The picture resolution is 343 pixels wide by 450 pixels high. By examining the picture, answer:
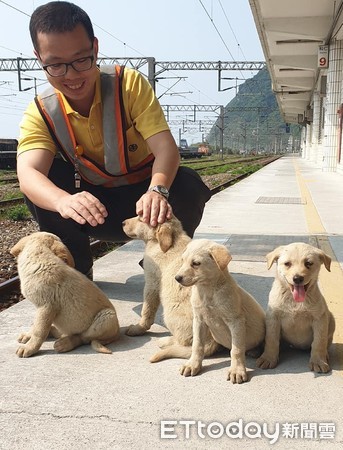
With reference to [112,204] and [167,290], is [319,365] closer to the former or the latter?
[167,290]

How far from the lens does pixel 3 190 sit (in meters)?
14.3

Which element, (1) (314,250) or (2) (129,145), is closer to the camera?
(1) (314,250)

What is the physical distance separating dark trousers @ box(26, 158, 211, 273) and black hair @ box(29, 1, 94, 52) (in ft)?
3.65

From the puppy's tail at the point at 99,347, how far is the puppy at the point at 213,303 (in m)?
0.50

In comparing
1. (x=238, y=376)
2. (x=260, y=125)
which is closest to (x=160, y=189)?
(x=238, y=376)

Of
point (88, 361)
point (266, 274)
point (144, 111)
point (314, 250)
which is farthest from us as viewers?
point (266, 274)

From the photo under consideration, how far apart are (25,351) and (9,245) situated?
413cm

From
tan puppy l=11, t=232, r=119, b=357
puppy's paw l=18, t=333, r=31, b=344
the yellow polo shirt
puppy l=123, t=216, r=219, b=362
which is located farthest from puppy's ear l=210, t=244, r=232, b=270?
puppy's paw l=18, t=333, r=31, b=344

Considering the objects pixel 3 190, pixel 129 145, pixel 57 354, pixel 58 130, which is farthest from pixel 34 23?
pixel 3 190

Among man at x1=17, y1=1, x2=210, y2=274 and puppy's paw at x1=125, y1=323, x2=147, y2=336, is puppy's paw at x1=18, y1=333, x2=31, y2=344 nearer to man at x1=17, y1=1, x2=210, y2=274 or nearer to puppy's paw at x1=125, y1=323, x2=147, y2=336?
puppy's paw at x1=125, y1=323, x2=147, y2=336

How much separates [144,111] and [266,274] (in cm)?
193

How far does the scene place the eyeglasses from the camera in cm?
289

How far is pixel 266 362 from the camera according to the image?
2.61m

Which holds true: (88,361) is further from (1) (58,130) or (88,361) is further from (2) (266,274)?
(2) (266,274)
